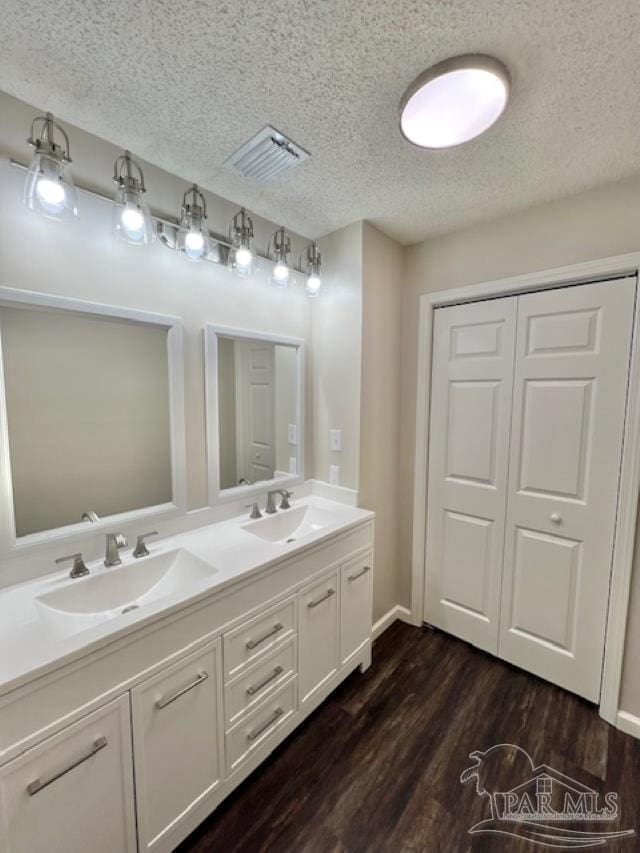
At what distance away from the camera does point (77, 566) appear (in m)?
1.23

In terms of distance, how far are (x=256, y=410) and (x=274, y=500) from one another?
52 centimetres

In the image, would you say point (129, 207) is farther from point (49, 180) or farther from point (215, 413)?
point (215, 413)

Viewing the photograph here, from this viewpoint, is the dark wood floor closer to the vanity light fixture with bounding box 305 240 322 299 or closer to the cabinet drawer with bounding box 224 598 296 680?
A: the cabinet drawer with bounding box 224 598 296 680

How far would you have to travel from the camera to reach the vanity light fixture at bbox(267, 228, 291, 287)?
A: 181 centimetres

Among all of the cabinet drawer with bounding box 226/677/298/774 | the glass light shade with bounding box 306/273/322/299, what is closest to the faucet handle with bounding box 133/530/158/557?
the cabinet drawer with bounding box 226/677/298/774

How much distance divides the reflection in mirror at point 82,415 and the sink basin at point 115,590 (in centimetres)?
24

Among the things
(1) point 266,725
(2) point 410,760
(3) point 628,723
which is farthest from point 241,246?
(3) point 628,723

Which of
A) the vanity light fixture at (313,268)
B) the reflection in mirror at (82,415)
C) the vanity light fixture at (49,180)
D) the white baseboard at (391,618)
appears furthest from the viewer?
the white baseboard at (391,618)

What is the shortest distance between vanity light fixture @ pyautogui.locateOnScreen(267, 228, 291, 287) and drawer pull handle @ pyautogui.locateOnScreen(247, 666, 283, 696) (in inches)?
71.6

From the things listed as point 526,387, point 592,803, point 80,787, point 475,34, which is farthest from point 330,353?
point 592,803

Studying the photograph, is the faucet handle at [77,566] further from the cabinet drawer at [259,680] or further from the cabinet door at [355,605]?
the cabinet door at [355,605]

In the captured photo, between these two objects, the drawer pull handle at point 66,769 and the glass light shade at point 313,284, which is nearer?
the drawer pull handle at point 66,769

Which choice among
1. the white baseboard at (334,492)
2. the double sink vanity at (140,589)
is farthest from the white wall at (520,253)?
the double sink vanity at (140,589)

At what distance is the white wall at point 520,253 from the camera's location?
1.52 metres
